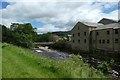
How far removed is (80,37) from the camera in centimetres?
5384

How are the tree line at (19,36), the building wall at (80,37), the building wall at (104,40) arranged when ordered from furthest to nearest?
the building wall at (80,37) < the building wall at (104,40) < the tree line at (19,36)

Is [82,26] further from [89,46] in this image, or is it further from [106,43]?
[106,43]

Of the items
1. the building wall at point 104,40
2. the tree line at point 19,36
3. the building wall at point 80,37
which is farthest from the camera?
the building wall at point 80,37

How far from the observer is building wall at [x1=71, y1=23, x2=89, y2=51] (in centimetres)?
5119

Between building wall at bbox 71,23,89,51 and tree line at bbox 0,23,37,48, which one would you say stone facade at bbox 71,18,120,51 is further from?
tree line at bbox 0,23,37,48

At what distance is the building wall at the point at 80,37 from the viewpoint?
51.2m

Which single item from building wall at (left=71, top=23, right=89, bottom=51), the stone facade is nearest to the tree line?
building wall at (left=71, top=23, right=89, bottom=51)

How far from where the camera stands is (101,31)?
46.4 m

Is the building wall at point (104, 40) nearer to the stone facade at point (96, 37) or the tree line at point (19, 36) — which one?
the stone facade at point (96, 37)

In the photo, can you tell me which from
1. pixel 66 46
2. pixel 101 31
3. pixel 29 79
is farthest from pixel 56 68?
pixel 66 46

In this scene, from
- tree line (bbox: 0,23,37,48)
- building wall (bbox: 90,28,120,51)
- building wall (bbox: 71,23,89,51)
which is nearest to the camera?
tree line (bbox: 0,23,37,48)

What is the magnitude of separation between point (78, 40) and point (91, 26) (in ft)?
21.1

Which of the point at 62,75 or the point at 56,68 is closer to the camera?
the point at 62,75

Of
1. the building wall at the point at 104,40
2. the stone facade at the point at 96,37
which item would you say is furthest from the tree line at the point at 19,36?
the building wall at the point at 104,40
